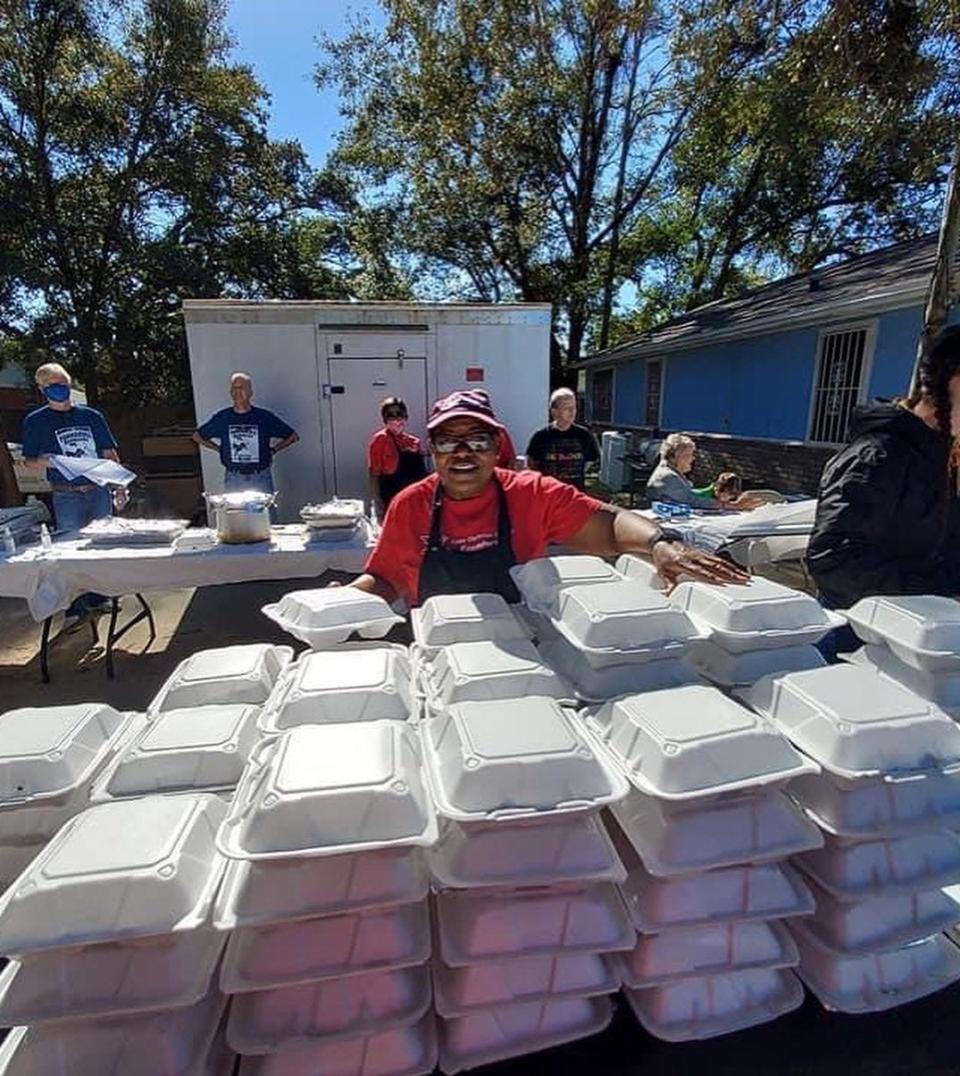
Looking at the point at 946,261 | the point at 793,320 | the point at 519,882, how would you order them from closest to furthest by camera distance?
1. the point at 519,882
2. the point at 946,261
3. the point at 793,320

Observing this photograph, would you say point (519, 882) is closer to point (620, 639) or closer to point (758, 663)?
point (620, 639)

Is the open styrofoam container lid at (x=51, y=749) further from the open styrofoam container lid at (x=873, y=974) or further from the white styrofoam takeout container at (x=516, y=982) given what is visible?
the open styrofoam container lid at (x=873, y=974)

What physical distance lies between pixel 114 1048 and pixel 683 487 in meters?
5.40

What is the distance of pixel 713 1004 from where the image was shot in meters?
1.10

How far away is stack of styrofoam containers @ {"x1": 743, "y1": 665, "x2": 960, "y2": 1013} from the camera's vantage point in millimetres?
1021

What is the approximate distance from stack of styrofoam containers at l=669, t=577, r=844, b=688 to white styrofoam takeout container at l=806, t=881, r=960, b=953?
0.44 m

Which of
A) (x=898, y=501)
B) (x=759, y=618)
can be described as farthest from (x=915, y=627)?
(x=898, y=501)

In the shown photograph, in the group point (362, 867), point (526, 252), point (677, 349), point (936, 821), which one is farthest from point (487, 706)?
point (526, 252)

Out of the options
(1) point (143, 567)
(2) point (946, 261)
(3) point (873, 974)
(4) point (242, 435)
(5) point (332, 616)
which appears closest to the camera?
(3) point (873, 974)

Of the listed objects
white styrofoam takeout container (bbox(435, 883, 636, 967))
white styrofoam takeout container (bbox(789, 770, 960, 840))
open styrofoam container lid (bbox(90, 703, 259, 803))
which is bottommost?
white styrofoam takeout container (bbox(435, 883, 636, 967))

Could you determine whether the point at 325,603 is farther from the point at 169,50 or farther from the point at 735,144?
the point at 735,144

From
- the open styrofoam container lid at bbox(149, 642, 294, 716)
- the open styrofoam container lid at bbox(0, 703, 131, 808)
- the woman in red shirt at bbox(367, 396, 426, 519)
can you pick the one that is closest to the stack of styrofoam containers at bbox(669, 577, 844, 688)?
the open styrofoam container lid at bbox(149, 642, 294, 716)

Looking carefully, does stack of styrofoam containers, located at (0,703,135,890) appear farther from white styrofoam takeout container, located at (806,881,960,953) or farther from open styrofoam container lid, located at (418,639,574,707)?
white styrofoam takeout container, located at (806,881,960,953)

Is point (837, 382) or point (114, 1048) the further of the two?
point (837, 382)
